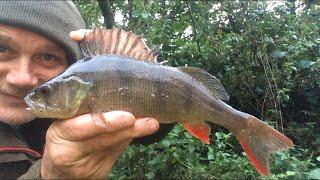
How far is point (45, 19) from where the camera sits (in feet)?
9.21

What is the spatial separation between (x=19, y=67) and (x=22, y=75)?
6 centimetres

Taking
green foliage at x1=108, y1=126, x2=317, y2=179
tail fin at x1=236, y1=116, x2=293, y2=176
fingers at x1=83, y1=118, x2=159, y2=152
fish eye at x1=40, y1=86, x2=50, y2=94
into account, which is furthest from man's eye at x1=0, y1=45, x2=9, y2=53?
green foliage at x1=108, y1=126, x2=317, y2=179

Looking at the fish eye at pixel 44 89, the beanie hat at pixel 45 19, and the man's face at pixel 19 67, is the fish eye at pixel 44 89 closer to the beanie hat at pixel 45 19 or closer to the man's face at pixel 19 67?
the man's face at pixel 19 67

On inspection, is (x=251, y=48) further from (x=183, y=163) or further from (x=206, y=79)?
(x=206, y=79)

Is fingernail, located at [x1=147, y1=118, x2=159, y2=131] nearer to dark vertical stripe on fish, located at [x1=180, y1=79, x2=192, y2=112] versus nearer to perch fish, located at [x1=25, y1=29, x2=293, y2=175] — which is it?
perch fish, located at [x1=25, y1=29, x2=293, y2=175]

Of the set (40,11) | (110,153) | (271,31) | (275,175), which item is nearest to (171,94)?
(110,153)

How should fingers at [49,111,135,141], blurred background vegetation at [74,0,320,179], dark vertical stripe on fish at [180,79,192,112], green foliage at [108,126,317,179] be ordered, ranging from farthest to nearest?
blurred background vegetation at [74,0,320,179] → green foliage at [108,126,317,179] → dark vertical stripe on fish at [180,79,192,112] → fingers at [49,111,135,141]

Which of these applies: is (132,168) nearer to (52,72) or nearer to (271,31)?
(52,72)

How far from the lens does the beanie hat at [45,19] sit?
2.72 metres

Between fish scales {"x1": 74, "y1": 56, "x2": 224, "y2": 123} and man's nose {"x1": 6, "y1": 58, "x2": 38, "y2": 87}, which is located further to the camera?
man's nose {"x1": 6, "y1": 58, "x2": 38, "y2": 87}

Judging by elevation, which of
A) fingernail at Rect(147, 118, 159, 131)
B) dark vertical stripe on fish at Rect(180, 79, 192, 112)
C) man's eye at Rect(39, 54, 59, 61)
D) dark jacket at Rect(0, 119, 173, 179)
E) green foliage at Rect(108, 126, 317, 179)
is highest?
man's eye at Rect(39, 54, 59, 61)

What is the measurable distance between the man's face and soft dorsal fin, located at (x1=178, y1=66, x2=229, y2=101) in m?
0.90

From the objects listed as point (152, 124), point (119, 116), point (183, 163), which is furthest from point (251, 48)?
point (119, 116)

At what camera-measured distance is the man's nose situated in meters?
2.60
